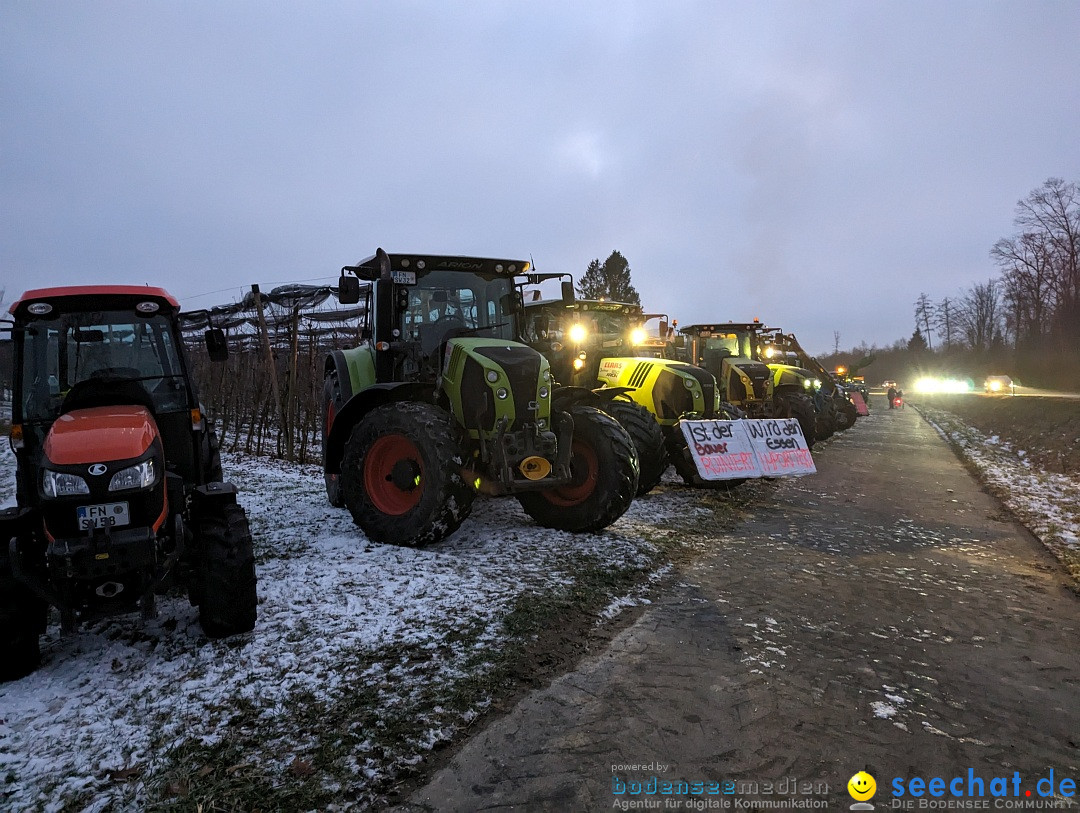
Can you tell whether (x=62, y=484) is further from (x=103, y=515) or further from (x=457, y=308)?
(x=457, y=308)

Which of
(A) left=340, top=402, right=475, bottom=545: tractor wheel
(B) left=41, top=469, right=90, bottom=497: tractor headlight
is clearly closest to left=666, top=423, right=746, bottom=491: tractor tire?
(A) left=340, top=402, right=475, bottom=545: tractor wheel

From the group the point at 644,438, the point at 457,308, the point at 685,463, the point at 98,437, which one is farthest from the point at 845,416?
the point at 98,437

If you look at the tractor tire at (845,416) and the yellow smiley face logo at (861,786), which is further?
the tractor tire at (845,416)

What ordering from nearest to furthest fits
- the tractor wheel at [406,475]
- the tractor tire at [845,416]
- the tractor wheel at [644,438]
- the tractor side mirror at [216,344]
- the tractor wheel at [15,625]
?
the tractor wheel at [15,625] < the tractor side mirror at [216,344] < the tractor wheel at [406,475] < the tractor wheel at [644,438] < the tractor tire at [845,416]

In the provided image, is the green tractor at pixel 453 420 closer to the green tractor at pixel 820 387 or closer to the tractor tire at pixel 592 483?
the tractor tire at pixel 592 483

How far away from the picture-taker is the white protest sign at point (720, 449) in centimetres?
808

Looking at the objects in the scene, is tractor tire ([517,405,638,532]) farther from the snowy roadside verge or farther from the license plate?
the snowy roadside verge

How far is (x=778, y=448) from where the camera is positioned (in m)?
8.63

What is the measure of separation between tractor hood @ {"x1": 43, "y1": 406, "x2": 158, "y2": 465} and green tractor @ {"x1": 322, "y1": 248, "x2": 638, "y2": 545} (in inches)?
85.7

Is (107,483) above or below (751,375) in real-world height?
below

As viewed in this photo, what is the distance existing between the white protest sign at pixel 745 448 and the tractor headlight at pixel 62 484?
6442 millimetres

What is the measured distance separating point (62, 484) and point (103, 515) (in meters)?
0.25

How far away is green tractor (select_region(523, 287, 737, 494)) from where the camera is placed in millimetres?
7613

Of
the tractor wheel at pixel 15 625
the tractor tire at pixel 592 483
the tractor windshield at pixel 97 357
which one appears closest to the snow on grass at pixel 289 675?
the tractor wheel at pixel 15 625
